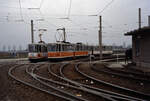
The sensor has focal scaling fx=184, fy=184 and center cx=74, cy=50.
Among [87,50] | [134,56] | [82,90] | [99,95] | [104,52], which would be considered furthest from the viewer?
[104,52]

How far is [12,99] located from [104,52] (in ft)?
126

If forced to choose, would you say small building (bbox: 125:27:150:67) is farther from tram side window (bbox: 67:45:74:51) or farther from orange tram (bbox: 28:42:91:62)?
tram side window (bbox: 67:45:74:51)

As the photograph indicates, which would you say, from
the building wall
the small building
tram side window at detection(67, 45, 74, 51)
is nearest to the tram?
tram side window at detection(67, 45, 74, 51)

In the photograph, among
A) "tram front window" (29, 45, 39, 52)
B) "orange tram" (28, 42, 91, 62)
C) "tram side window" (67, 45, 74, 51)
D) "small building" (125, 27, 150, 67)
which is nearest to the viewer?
"small building" (125, 27, 150, 67)

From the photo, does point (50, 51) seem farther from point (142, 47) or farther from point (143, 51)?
point (143, 51)

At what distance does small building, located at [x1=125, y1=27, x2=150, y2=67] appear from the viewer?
15.1m

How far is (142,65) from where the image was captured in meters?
15.9

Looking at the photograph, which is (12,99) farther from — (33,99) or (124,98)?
(124,98)

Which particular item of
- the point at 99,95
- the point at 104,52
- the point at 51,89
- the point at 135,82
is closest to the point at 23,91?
the point at 51,89

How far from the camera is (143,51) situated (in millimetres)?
15805

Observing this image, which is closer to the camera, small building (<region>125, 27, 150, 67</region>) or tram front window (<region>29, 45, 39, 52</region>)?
small building (<region>125, 27, 150, 67</region>)

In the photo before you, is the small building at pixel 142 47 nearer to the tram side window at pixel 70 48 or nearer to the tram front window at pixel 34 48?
the tram side window at pixel 70 48

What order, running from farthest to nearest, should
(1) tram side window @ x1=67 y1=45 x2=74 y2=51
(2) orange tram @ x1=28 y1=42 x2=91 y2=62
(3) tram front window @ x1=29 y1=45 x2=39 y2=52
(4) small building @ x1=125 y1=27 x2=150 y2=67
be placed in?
(1) tram side window @ x1=67 y1=45 x2=74 y2=51
(3) tram front window @ x1=29 y1=45 x2=39 y2=52
(2) orange tram @ x1=28 y1=42 x2=91 y2=62
(4) small building @ x1=125 y1=27 x2=150 y2=67

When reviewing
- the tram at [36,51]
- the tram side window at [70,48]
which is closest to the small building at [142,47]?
the tram side window at [70,48]
